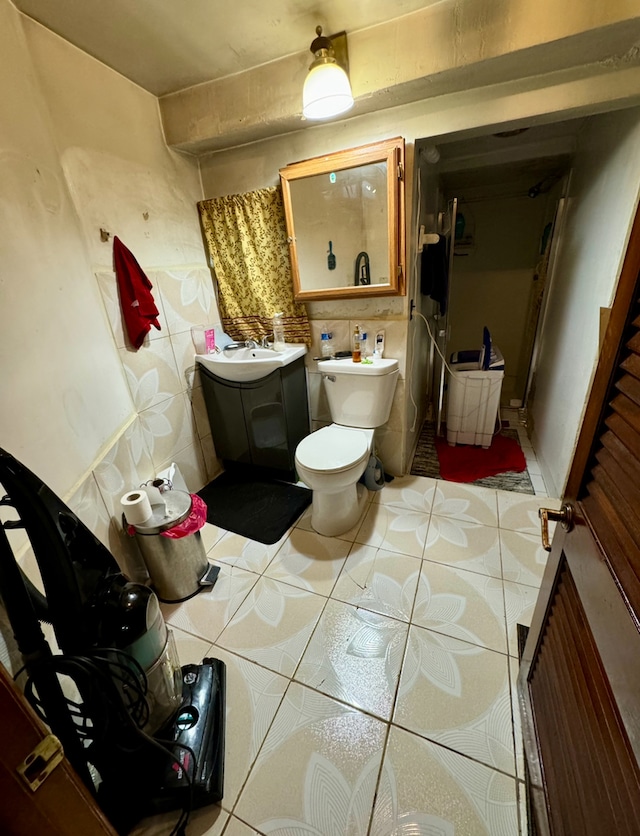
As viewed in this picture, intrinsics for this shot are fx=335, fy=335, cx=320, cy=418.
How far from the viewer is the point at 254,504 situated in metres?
2.02

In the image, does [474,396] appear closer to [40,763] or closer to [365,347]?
[365,347]

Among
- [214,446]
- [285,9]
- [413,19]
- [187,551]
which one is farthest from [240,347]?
[413,19]

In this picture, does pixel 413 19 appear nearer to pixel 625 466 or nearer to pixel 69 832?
pixel 625 466

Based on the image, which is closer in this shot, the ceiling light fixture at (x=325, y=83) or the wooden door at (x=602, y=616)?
the wooden door at (x=602, y=616)

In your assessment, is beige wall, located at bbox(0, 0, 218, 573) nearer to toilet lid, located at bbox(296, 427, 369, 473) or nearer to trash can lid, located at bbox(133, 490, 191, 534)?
trash can lid, located at bbox(133, 490, 191, 534)

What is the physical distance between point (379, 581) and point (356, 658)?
0.34 meters

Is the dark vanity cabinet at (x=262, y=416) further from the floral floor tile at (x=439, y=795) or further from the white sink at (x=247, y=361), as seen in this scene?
Result: the floral floor tile at (x=439, y=795)

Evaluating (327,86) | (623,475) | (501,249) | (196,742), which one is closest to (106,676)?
(196,742)

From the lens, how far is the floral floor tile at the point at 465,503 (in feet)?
5.92

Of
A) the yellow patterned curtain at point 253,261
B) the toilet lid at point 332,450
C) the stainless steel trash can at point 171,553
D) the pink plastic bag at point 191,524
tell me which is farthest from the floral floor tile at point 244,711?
the yellow patterned curtain at point 253,261

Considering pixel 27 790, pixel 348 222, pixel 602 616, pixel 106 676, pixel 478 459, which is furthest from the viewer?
pixel 478 459

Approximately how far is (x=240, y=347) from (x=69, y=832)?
6.35ft

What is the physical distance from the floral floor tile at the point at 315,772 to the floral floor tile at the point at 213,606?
0.41 m

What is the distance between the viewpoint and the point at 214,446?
7.50 ft
